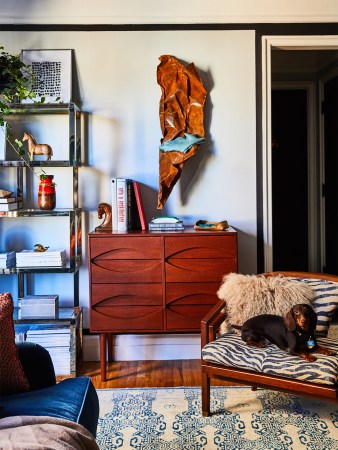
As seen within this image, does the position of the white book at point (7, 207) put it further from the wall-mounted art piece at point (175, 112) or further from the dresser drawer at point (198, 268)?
the dresser drawer at point (198, 268)

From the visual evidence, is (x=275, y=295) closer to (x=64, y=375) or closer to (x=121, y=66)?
(x=64, y=375)

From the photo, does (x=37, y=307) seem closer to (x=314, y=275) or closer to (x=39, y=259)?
(x=39, y=259)

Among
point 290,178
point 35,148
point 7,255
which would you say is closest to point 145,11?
point 35,148

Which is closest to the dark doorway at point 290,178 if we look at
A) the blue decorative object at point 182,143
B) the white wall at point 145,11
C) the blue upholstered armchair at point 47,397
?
the white wall at point 145,11

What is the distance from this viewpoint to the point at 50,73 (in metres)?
3.37

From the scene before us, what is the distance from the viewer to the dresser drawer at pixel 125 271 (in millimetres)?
3053

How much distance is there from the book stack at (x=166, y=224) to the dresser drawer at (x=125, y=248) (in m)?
0.14

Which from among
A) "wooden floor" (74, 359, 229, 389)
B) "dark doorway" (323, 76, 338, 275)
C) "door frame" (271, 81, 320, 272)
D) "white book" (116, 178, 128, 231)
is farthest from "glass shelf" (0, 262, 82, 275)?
"door frame" (271, 81, 320, 272)

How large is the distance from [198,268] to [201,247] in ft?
0.43

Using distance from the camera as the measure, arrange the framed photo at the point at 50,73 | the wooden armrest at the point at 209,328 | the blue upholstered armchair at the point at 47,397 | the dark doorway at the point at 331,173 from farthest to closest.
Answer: the dark doorway at the point at 331,173 → the framed photo at the point at 50,73 → the wooden armrest at the point at 209,328 → the blue upholstered armchair at the point at 47,397

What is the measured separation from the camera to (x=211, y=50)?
3.42 metres

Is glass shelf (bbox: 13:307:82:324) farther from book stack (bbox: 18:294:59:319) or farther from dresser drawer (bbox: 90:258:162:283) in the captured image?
dresser drawer (bbox: 90:258:162:283)

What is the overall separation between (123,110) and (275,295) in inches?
65.5

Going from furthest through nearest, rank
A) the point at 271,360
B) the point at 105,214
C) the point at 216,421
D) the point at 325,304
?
the point at 105,214, the point at 325,304, the point at 216,421, the point at 271,360
